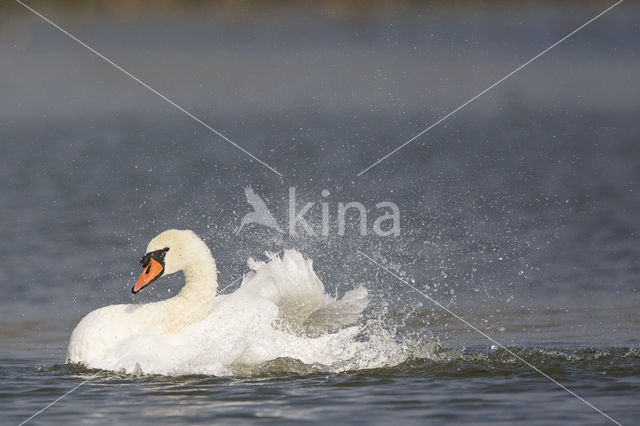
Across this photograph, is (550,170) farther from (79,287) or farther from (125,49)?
(125,49)

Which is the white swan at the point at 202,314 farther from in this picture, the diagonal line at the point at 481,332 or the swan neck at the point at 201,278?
the diagonal line at the point at 481,332

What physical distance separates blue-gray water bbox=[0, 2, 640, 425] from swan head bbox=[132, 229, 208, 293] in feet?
3.93

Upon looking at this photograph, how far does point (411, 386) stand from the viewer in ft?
29.7

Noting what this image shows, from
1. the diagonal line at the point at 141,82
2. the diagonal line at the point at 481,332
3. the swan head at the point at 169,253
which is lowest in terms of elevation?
the diagonal line at the point at 481,332

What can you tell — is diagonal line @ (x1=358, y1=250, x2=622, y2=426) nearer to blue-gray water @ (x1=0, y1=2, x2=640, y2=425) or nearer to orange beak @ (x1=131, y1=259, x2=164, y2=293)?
blue-gray water @ (x1=0, y1=2, x2=640, y2=425)

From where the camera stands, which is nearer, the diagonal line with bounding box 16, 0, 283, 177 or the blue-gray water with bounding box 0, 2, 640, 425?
the blue-gray water with bounding box 0, 2, 640, 425

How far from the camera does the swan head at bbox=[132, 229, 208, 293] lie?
34.2ft

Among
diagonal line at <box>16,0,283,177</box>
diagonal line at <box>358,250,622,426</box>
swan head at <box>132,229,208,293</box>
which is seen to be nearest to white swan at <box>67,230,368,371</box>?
swan head at <box>132,229,208,293</box>

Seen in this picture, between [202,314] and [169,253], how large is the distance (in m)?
0.63

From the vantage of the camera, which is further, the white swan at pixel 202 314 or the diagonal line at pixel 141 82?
the diagonal line at pixel 141 82

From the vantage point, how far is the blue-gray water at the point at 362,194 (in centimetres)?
906

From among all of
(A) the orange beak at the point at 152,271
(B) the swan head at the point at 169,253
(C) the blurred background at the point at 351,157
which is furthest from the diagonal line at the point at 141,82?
(A) the orange beak at the point at 152,271

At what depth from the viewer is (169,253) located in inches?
414

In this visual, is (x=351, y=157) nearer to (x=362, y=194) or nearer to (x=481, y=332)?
(x=362, y=194)
